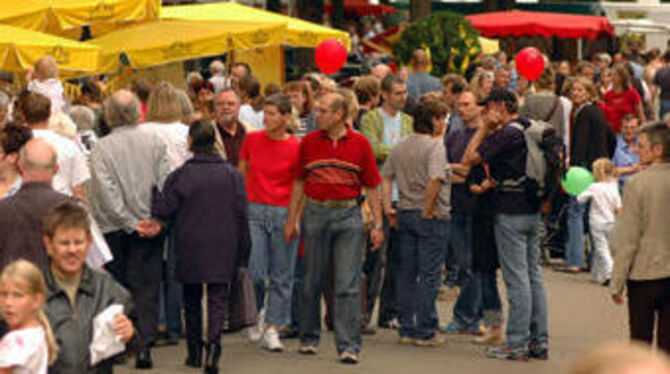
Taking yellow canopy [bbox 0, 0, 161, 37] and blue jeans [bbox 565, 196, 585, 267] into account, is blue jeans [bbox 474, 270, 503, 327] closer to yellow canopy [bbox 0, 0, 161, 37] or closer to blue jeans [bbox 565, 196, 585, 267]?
blue jeans [bbox 565, 196, 585, 267]

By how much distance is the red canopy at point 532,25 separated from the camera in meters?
34.2

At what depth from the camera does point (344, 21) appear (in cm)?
4775

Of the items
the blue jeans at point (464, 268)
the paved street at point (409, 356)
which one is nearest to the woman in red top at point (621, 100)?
the paved street at point (409, 356)

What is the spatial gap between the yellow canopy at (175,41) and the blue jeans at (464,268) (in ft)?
21.8

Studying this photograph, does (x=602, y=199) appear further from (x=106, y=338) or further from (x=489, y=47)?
(x=489, y=47)

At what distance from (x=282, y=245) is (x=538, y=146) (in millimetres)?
2018

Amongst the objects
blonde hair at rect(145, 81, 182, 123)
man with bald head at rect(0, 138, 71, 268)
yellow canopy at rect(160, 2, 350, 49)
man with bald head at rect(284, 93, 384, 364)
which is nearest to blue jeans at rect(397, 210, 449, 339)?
man with bald head at rect(284, 93, 384, 364)

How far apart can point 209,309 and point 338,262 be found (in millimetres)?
1097

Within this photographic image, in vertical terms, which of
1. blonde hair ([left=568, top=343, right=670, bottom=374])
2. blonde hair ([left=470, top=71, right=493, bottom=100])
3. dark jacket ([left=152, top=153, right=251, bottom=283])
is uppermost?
blonde hair ([left=568, top=343, right=670, bottom=374])

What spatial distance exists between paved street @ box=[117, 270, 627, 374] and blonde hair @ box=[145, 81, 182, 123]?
1.72 meters

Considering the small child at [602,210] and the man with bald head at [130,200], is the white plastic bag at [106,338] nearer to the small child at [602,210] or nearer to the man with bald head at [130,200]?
the man with bald head at [130,200]

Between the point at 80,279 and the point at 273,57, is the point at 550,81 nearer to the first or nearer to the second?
the point at 273,57

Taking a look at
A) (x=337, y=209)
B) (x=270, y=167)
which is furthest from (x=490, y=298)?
(x=270, y=167)

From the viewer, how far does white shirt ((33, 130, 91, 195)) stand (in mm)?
9320
